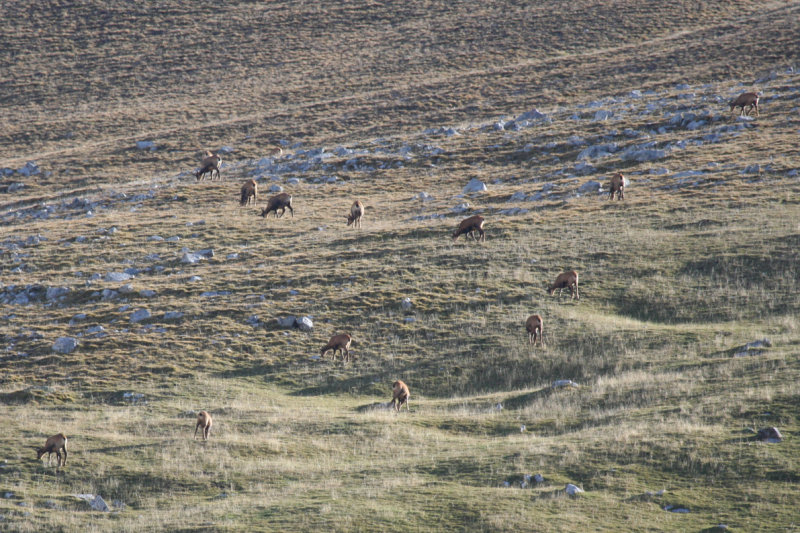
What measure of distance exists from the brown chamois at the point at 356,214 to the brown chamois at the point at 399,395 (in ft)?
58.5

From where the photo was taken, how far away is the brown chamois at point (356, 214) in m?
37.5

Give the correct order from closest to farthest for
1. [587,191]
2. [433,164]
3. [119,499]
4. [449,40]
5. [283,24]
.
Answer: [119,499]
[587,191]
[433,164]
[449,40]
[283,24]

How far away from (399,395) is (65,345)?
11130 millimetres

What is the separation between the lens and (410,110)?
66.1 metres

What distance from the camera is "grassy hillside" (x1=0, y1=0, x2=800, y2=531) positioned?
48.5ft

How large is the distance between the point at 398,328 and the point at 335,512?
12.5 metres

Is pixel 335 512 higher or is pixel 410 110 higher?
pixel 410 110

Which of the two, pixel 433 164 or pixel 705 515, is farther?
pixel 433 164

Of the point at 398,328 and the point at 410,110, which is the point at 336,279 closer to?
the point at 398,328

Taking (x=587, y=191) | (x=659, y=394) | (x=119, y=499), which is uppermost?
(x=587, y=191)

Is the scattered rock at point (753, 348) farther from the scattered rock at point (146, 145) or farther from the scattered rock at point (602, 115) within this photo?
the scattered rock at point (146, 145)

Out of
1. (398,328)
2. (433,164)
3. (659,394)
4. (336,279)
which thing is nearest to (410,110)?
(433,164)


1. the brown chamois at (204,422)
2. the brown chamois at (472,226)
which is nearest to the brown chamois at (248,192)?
the brown chamois at (472,226)

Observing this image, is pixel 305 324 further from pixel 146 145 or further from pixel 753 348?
pixel 146 145
